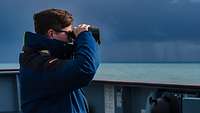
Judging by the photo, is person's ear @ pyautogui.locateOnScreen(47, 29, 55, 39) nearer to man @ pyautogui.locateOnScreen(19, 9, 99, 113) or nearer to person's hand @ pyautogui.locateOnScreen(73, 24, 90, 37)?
man @ pyautogui.locateOnScreen(19, 9, 99, 113)

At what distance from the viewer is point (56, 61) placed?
8.32ft

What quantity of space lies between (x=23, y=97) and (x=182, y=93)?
6762mm

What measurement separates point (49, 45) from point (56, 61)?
3.5 inches

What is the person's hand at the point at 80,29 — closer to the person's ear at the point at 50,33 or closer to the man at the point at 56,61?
the man at the point at 56,61

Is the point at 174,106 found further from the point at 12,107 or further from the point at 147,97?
the point at 12,107

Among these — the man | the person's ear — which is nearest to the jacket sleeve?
the man

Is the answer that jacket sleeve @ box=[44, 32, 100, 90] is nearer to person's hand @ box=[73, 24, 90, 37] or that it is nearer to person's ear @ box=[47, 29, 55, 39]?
person's hand @ box=[73, 24, 90, 37]

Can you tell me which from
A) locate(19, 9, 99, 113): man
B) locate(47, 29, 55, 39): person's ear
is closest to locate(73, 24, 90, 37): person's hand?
locate(19, 9, 99, 113): man

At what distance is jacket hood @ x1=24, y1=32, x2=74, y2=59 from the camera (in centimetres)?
255

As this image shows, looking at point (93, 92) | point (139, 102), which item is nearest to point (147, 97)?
point (139, 102)

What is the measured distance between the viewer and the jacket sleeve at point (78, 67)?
97.4 inches

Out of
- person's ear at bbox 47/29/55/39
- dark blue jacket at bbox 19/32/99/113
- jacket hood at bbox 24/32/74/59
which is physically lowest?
dark blue jacket at bbox 19/32/99/113

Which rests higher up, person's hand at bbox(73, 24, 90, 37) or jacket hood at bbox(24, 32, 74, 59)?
person's hand at bbox(73, 24, 90, 37)

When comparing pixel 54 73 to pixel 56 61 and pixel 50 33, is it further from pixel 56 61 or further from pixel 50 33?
pixel 50 33
